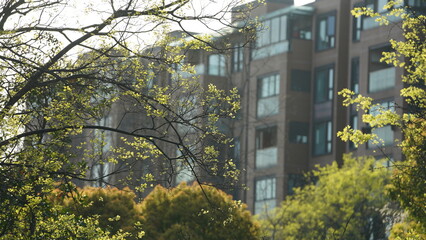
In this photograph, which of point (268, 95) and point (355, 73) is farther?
point (268, 95)

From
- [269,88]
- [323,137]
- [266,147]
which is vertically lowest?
[266,147]

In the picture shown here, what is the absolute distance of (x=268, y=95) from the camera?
6800cm

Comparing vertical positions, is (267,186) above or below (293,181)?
below

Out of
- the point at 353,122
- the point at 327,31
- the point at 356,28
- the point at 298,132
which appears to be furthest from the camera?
the point at 298,132

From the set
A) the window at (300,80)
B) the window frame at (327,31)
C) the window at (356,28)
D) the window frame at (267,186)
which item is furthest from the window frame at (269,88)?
the window at (356,28)

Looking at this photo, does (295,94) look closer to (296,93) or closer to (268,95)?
(296,93)

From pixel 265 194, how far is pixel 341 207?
1494 centimetres

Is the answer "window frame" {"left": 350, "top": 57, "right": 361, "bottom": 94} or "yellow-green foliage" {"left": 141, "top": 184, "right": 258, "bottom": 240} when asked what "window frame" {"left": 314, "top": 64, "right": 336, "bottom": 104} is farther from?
"yellow-green foliage" {"left": 141, "top": 184, "right": 258, "bottom": 240}

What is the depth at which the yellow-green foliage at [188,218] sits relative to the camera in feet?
113

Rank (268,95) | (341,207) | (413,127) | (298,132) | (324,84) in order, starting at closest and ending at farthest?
(413,127)
(341,207)
(324,84)
(298,132)
(268,95)

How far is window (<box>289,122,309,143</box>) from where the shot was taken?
218 feet

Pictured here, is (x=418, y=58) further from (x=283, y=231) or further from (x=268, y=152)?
(x=268, y=152)

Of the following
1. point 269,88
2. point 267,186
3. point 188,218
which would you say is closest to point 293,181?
point 267,186

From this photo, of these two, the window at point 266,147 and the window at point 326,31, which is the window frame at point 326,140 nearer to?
the window at point 266,147
